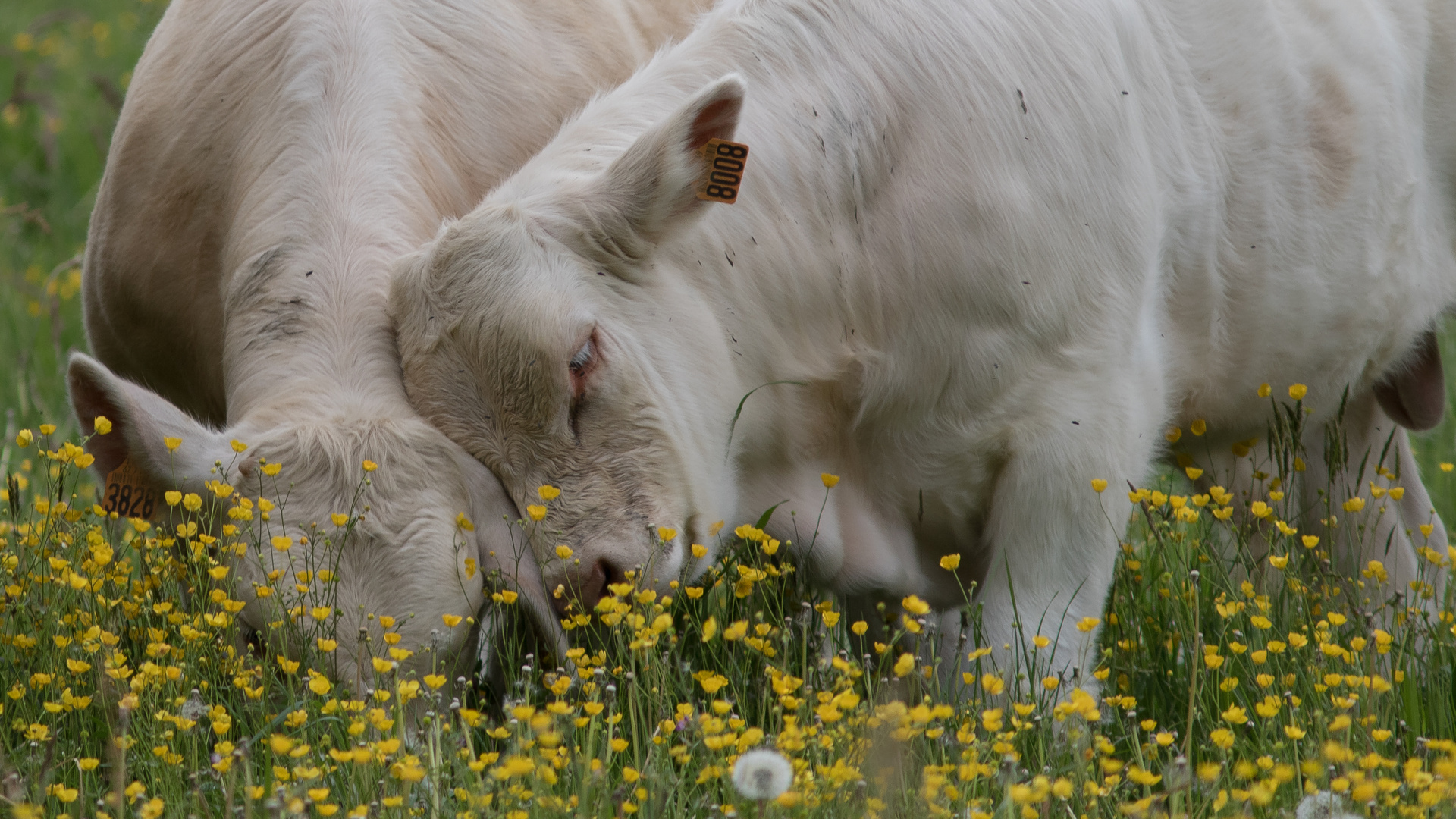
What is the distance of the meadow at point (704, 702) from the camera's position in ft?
7.80

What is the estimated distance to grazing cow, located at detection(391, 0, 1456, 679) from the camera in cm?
301

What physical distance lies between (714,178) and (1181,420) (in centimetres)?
169

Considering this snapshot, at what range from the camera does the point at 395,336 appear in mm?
3207

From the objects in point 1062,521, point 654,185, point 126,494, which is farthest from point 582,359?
point 1062,521

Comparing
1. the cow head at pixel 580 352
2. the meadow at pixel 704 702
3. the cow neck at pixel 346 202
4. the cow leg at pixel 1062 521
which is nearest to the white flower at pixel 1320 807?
the meadow at pixel 704 702

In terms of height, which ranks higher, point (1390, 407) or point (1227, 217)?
point (1227, 217)

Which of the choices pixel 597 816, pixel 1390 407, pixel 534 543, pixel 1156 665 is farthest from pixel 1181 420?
pixel 597 816

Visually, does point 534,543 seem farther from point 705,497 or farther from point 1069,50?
point 1069,50

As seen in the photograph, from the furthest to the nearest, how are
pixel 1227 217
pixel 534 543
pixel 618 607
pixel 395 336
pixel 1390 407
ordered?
pixel 1390 407 < pixel 1227 217 < pixel 395 336 < pixel 534 543 < pixel 618 607

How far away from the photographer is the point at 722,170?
3059mm

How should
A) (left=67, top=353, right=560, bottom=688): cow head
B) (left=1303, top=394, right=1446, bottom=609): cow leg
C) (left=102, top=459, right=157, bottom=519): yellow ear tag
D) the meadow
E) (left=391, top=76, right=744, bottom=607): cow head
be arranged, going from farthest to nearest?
(left=1303, top=394, right=1446, bottom=609): cow leg, (left=102, top=459, right=157, bottom=519): yellow ear tag, (left=391, top=76, right=744, bottom=607): cow head, (left=67, top=353, right=560, bottom=688): cow head, the meadow

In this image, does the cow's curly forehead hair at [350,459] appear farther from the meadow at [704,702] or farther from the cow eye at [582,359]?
the cow eye at [582,359]

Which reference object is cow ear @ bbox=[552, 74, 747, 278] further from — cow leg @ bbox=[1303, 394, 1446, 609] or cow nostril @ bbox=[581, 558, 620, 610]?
cow leg @ bbox=[1303, 394, 1446, 609]

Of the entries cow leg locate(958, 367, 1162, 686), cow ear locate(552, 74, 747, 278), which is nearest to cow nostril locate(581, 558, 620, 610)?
Answer: cow ear locate(552, 74, 747, 278)
